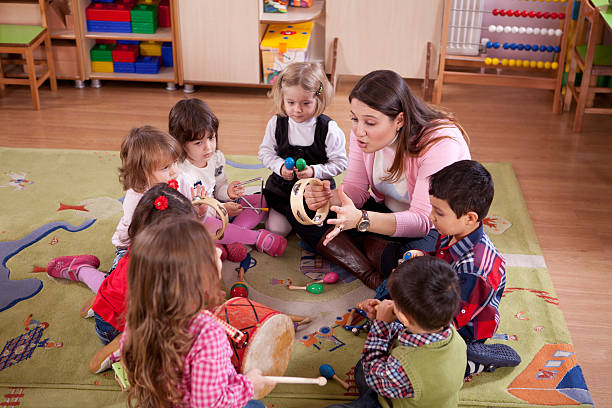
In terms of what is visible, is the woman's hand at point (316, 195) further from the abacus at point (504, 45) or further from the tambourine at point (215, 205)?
the abacus at point (504, 45)

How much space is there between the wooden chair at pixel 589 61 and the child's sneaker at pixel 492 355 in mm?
2183

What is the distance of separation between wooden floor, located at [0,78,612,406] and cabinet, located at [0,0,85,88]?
0.43 ft

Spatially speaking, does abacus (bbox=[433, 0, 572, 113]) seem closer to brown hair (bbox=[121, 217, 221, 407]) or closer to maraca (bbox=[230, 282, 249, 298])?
maraca (bbox=[230, 282, 249, 298])

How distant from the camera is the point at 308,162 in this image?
281 centimetres

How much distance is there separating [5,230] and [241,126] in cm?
151

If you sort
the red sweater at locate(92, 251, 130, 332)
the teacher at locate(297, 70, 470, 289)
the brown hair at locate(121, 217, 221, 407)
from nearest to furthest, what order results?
the brown hair at locate(121, 217, 221, 407), the red sweater at locate(92, 251, 130, 332), the teacher at locate(297, 70, 470, 289)

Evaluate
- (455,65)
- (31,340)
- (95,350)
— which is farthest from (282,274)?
(455,65)

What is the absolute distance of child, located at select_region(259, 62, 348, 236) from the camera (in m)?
2.59

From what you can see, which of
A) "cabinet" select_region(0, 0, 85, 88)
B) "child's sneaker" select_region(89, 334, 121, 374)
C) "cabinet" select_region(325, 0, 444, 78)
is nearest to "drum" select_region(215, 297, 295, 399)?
"child's sneaker" select_region(89, 334, 121, 374)

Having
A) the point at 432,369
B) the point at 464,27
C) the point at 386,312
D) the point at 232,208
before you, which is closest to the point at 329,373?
the point at 386,312

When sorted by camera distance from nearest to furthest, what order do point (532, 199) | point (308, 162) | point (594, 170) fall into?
point (308, 162) < point (532, 199) < point (594, 170)

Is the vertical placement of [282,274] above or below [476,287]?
below

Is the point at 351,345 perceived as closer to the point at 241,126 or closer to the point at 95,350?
the point at 95,350

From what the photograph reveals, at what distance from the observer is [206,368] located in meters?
1.49
